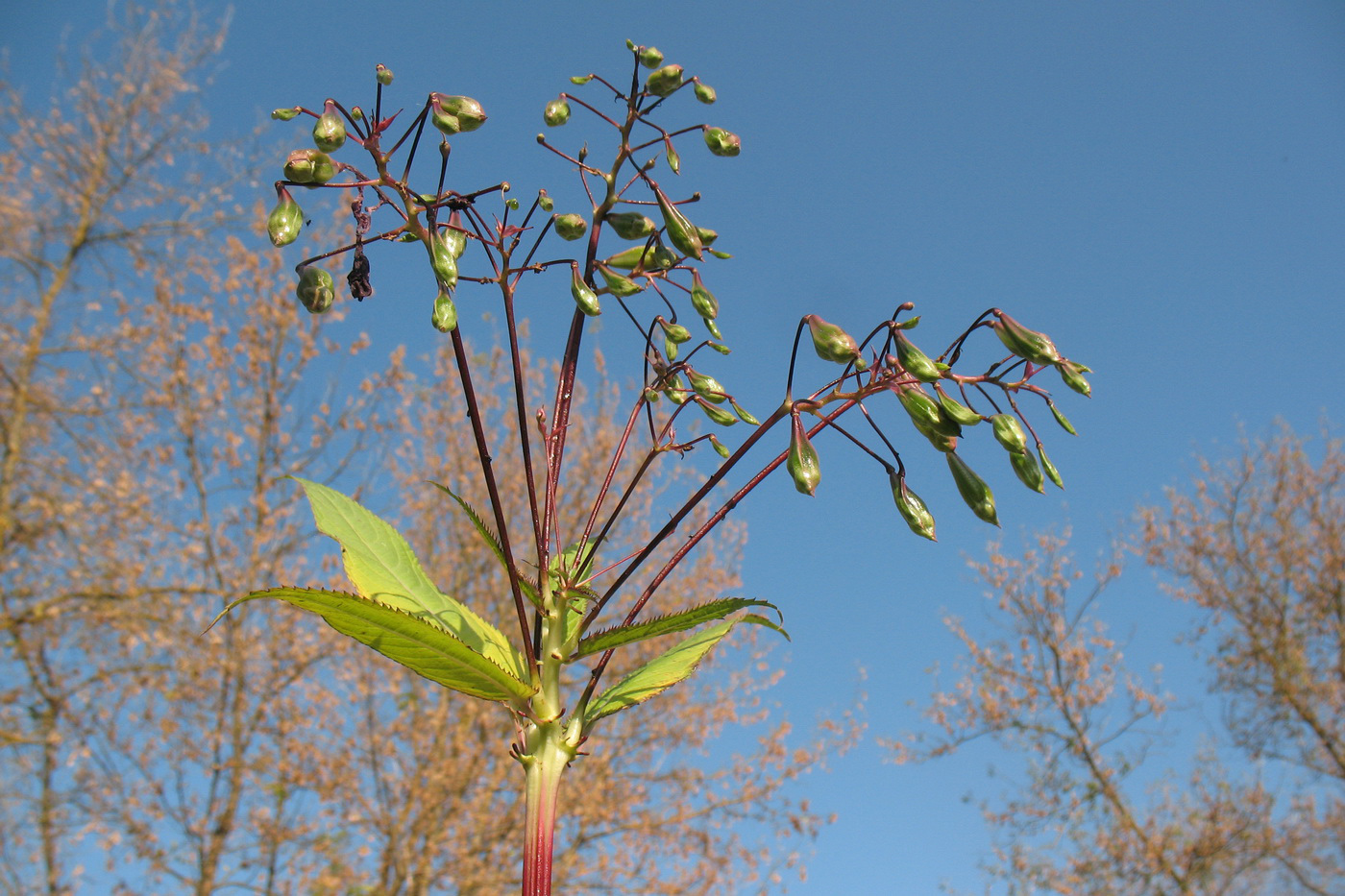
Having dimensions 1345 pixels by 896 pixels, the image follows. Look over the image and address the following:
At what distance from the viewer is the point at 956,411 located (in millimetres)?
790

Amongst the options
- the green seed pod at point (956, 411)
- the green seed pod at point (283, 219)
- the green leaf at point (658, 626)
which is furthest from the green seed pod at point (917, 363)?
the green seed pod at point (283, 219)

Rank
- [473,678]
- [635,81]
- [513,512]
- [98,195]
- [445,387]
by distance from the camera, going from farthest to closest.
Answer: [445,387] → [513,512] → [98,195] → [635,81] → [473,678]

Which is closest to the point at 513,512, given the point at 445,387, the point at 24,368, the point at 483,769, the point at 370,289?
the point at 445,387

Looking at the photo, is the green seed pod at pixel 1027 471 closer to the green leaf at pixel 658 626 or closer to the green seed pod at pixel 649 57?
the green leaf at pixel 658 626

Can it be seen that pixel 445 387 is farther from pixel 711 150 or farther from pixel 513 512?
pixel 711 150

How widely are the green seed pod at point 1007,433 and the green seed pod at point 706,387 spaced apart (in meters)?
0.31

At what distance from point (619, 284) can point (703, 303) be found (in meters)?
0.12

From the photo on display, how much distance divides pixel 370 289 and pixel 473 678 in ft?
1.59

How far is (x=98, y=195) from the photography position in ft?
27.5

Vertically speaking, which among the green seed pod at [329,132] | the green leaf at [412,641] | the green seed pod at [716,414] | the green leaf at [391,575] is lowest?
the green leaf at [412,641]

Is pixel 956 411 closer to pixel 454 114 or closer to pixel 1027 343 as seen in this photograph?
pixel 1027 343

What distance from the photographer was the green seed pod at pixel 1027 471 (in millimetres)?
851

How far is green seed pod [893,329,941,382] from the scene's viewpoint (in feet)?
2.59

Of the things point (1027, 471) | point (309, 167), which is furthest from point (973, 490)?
point (309, 167)
